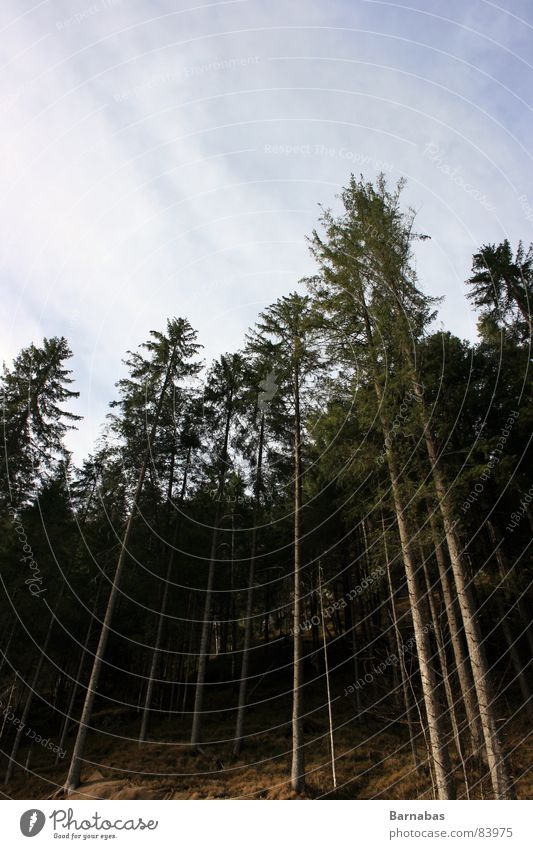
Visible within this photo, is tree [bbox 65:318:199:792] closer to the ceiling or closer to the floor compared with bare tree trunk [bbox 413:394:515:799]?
closer to the ceiling

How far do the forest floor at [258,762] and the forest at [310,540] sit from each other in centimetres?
11

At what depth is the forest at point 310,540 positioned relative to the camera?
972 centimetres

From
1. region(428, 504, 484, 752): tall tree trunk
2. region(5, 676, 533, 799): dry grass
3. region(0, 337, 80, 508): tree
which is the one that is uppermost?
region(0, 337, 80, 508): tree

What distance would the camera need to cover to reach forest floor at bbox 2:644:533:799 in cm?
1108

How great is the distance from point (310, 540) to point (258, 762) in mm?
8883

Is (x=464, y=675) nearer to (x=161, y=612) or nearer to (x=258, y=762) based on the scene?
(x=258, y=762)

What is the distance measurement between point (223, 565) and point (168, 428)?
958 cm

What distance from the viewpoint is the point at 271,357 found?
1496 cm

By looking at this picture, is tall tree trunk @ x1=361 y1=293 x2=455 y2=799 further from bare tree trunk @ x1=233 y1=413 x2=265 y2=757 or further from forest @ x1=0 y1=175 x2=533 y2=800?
bare tree trunk @ x1=233 y1=413 x2=265 y2=757

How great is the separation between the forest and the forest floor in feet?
0.36

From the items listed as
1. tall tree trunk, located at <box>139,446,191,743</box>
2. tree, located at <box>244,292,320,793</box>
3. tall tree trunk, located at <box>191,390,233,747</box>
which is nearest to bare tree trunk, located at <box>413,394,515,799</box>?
tree, located at <box>244,292,320,793</box>

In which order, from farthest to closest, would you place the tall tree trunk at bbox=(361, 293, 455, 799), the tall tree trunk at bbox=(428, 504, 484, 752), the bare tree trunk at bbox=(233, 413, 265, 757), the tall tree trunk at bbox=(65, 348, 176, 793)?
the bare tree trunk at bbox=(233, 413, 265, 757), the tall tree trunk at bbox=(65, 348, 176, 793), the tall tree trunk at bbox=(428, 504, 484, 752), the tall tree trunk at bbox=(361, 293, 455, 799)

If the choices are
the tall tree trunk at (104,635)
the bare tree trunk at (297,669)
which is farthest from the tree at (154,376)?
the bare tree trunk at (297,669)
